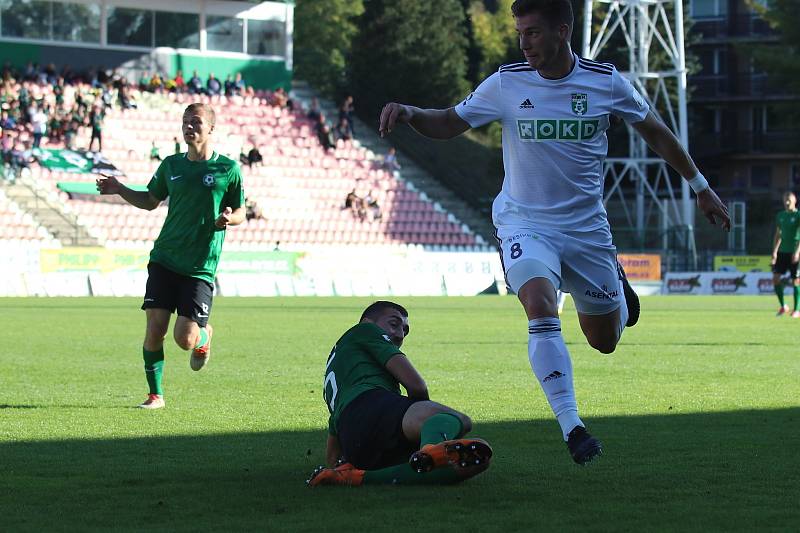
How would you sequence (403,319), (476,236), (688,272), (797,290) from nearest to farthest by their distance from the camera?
(403,319)
(797,290)
(688,272)
(476,236)

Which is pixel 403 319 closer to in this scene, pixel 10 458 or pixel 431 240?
pixel 10 458

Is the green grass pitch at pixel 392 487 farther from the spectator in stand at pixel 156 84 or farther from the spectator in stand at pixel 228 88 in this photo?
the spectator in stand at pixel 228 88

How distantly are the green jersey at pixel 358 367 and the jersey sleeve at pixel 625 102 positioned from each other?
182 cm

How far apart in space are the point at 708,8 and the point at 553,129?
6548 centimetres

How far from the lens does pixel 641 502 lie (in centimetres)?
602

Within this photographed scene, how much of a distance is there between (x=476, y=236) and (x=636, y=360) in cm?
3288

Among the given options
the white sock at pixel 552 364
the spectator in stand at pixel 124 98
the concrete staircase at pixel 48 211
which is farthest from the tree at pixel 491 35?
the white sock at pixel 552 364

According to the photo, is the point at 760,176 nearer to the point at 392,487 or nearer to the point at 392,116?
the point at 392,116

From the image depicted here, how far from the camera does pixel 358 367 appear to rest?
6684 millimetres

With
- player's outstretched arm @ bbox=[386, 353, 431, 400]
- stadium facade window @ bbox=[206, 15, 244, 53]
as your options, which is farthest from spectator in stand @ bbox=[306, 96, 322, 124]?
player's outstretched arm @ bbox=[386, 353, 431, 400]

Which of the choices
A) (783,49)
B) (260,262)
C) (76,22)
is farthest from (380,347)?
(783,49)

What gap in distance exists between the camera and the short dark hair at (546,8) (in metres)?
7.15

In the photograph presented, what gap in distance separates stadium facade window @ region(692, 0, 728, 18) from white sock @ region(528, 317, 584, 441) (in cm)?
6540

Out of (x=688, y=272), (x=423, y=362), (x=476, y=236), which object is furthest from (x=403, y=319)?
(x=476, y=236)
